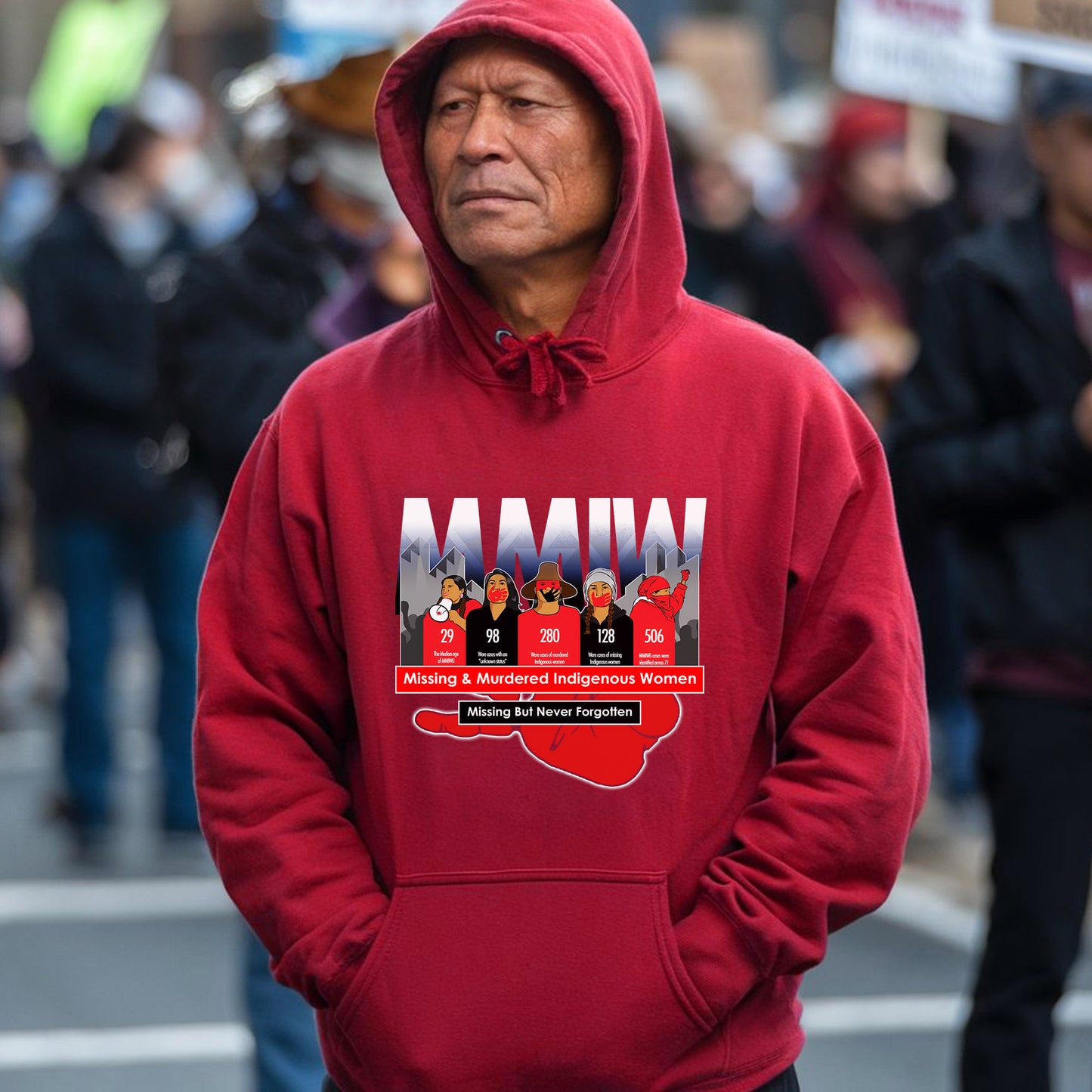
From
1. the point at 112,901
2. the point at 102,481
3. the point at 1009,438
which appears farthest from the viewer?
the point at 102,481

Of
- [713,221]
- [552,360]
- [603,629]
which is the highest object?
[713,221]

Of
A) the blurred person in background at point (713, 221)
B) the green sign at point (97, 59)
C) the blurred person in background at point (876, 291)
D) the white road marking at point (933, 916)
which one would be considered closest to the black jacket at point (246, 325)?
the white road marking at point (933, 916)

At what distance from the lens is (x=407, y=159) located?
3006mm

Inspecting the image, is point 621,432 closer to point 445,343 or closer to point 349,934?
point 445,343

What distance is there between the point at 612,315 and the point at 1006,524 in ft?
5.89

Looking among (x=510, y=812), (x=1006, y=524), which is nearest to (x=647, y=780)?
(x=510, y=812)

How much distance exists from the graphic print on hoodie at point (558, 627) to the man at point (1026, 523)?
169 cm

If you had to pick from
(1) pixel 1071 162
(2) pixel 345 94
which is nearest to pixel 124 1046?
(2) pixel 345 94

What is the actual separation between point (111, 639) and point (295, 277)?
3.90 m

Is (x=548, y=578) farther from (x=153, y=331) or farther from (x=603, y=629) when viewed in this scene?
(x=153, y=331)

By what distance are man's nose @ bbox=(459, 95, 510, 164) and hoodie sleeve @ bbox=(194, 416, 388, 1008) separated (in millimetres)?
438

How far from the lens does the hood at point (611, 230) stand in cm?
282

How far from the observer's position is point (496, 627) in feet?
9.36

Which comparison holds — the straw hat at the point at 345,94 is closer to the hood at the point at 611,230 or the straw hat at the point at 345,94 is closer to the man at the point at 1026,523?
the man at the point at 1026,523
